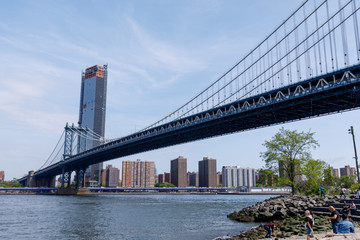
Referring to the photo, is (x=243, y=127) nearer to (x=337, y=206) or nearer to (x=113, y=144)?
(x=337, y=206)

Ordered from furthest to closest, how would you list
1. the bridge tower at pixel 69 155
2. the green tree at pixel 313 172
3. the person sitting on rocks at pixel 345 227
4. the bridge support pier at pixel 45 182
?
the bridge support pier at pixel 45 182 < the bridge tower at pixel 69 155 < the green tree at pixel 313 172 < the person sitting on rocks at pixel 345 227

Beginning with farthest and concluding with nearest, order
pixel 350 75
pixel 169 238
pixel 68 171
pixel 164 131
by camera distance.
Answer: pixel 68 171 < pixel 164 131 < pixel 350 75 < pixel 169 238

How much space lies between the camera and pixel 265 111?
51688mm

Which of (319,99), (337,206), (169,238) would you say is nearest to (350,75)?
(319,99)

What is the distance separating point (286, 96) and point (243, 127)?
1774cm

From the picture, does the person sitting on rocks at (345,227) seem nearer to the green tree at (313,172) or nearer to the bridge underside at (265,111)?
the green tree at (313,172)

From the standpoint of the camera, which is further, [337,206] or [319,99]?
[319,99]

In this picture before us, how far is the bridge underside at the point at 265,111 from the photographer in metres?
41.4

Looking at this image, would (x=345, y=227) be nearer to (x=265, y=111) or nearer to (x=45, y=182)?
(x=265, y=111)

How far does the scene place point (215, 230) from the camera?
2480 centimetres

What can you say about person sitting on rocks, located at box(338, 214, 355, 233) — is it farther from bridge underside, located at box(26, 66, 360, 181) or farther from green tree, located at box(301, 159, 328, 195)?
bridge underside, located at box(26, 66, 360, 181)

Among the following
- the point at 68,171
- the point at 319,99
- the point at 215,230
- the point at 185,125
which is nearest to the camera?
the point at 215,230

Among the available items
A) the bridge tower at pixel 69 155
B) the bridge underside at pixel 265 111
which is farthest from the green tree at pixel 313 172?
the bridge tower at pixel 69 155

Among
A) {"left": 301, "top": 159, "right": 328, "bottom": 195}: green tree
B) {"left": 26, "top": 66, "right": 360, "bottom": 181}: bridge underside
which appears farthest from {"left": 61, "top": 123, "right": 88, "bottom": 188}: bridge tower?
{"left": 301, "top": 159, "right": 328, "bottom": 195}: green tree
